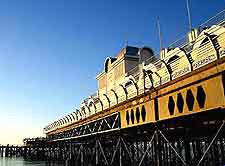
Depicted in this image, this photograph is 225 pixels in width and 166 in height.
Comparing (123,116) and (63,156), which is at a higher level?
(123,116)

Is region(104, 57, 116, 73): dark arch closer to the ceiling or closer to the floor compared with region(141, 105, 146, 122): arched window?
closer to the ceiling

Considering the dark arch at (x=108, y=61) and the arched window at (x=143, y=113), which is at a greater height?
the dark arch at (x=108, y=61)

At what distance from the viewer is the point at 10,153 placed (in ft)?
355

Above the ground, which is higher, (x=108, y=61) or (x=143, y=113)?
(x=108, y=61)

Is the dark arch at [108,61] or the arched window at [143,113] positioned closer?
the arched window at [143,113]

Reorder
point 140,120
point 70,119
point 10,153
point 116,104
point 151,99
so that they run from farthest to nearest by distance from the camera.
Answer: point 10,153 → point 70,119 → point 116,104 → point 140,120 → point 151,99

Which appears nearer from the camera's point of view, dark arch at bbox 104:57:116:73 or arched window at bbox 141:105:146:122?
arched window at bbox 141:105:146:122

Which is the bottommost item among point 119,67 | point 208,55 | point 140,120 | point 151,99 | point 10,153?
point 10,153

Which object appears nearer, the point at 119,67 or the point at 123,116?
the point at 123,116

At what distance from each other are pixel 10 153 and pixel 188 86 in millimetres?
105599

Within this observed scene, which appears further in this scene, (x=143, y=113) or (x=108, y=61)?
(x=108, y=61)

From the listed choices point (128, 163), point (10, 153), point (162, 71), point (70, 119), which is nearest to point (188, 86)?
point (162, 71)

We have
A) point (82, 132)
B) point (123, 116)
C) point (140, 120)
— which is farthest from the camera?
point (82, 132)

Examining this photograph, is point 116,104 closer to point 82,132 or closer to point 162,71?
point 162,71
